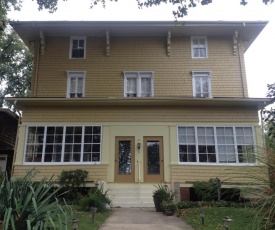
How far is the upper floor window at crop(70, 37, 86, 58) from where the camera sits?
15500 millimetres

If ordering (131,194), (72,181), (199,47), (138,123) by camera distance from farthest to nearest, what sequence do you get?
(199,47)
(138,123)
(131,194)
(72,181)

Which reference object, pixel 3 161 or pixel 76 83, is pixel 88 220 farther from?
pixel 3 161

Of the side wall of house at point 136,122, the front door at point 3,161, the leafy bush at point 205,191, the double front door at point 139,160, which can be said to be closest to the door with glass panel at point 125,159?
the double front door at point 139,160

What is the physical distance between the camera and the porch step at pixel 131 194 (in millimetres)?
11102

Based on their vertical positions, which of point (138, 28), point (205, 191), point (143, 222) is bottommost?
point (143, 222)

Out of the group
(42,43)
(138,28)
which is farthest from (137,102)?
(42,43)

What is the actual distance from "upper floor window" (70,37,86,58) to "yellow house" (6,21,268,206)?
82cm

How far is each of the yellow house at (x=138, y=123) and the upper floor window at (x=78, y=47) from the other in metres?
0.82

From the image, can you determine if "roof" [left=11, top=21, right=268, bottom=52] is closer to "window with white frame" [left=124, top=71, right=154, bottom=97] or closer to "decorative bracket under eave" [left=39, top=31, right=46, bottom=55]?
"decorative bracket under eave" [left=39, top=31, right=46, bottom=55]

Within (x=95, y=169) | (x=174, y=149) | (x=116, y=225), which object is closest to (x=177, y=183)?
(x=174, y=149)

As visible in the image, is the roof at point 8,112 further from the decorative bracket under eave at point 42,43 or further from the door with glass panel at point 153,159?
the door with glass panel at point 153,159

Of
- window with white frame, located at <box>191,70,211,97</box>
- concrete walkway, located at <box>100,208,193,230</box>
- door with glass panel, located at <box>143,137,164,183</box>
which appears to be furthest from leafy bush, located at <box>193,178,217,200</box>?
window with white frame, located at <box>191,70,211,97</box>

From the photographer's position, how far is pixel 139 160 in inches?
489

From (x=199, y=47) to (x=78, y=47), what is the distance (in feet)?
21.3
